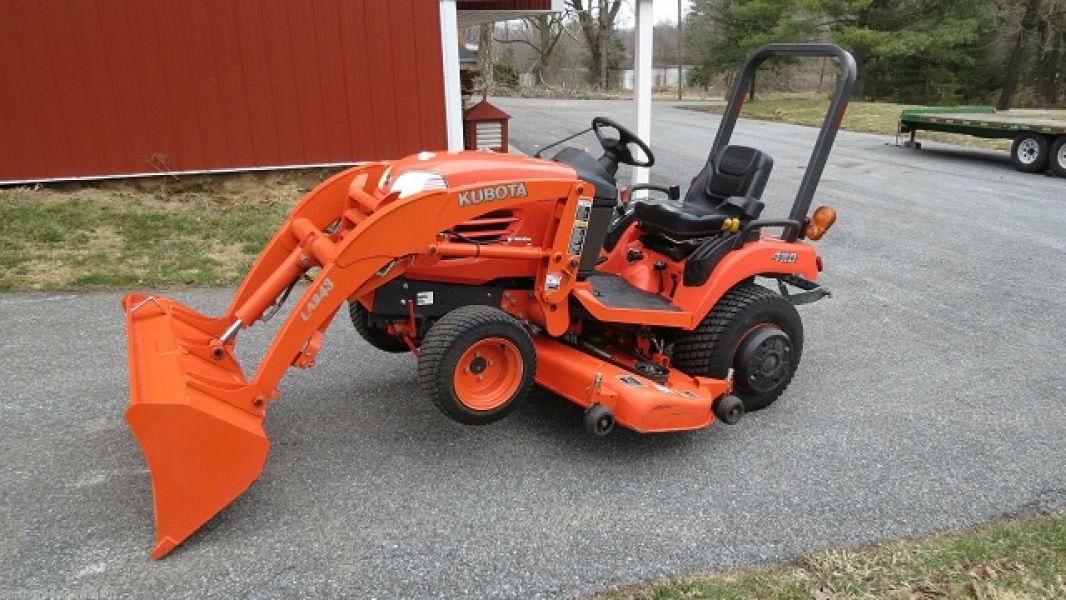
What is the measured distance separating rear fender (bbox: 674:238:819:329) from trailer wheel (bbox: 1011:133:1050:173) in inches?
445

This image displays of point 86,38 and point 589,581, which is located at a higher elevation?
point 86,38

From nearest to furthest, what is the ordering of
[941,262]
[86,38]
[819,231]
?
[819,231], [941,262], [86,38]

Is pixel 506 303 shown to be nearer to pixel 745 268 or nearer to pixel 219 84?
pixel 745 268

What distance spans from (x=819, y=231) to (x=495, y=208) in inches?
76.5

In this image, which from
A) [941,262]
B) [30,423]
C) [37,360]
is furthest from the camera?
[941,262]

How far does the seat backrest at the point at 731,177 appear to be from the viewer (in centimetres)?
418

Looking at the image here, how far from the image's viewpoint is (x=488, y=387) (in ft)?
11.2

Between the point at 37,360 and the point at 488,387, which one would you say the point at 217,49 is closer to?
the point at 37,360

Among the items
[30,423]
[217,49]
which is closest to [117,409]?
[30,423]

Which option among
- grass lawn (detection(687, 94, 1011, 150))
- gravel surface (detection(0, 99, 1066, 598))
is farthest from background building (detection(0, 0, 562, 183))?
grass lawn (detection(687, 94, 1011, 150))

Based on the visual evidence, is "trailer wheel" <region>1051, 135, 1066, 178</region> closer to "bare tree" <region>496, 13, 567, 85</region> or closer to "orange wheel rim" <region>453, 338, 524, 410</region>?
"orange wheel rim" <region>453, 338, 524, 410</region>

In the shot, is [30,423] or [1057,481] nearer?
[1057,481]

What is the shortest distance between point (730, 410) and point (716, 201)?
130cm

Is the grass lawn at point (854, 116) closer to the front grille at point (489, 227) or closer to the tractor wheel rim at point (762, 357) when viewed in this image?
the tractor wheel rim at point (762, 357)
